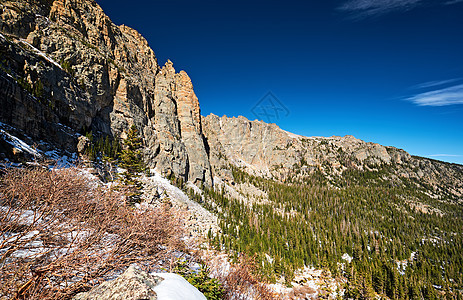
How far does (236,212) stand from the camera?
7419 cm

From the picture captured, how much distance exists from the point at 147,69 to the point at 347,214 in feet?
470

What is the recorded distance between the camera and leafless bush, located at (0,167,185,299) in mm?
4176

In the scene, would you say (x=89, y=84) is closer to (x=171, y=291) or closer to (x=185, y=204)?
(x=185, y=204)

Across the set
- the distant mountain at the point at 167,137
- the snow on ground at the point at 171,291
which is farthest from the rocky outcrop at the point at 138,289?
the distant mountain at the point at 167,137

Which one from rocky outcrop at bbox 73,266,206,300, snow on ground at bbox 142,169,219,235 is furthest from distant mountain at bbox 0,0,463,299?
rocky outcrop at bbox 73,266,206,300

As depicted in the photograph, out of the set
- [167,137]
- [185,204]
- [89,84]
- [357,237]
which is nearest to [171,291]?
[185,204]

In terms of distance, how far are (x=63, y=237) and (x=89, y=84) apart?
5863cm

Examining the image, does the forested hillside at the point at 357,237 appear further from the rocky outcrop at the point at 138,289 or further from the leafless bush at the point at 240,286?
the rocky outcrop at the point at 138,289

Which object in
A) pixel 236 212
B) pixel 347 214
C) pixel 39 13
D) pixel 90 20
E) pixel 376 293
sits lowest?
pixel 376 293

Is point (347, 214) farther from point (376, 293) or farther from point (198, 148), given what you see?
point (198, 148)

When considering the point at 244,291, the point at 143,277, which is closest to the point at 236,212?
the point at 244,291

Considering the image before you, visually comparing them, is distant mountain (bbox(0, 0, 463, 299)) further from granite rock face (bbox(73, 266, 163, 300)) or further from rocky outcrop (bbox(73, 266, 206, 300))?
rocky outcrop (bbox(73, 266, 206, 300))

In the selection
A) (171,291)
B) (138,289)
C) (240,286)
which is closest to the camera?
(138,289)

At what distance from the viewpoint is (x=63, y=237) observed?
20.6ft
